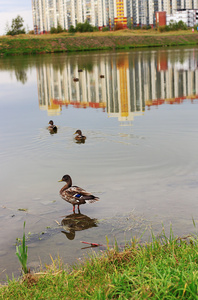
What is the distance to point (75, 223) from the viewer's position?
702 centimetres

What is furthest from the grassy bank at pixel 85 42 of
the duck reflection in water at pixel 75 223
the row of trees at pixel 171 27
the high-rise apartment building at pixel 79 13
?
the duck reflection in water at pixel 75 223

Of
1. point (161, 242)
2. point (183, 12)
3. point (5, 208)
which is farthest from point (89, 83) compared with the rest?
point (183, 12)

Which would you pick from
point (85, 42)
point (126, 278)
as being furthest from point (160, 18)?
point (126, 278)

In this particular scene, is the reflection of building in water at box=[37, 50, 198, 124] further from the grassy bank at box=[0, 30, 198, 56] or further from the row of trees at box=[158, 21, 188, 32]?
the row of trees at box=[158, 21, 188, 32]

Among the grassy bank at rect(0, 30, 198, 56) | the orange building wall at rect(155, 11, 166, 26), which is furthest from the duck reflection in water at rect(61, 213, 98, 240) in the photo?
the orange building wall at rect(155, 11, 166, 26)

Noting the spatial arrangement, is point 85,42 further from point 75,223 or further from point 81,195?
point 75,223

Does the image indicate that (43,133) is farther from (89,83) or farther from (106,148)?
(89,83)

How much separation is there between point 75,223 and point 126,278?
277 centimetres

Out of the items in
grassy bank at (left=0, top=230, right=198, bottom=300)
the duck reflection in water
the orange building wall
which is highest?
the orange building wall

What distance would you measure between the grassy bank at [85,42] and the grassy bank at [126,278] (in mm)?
77590

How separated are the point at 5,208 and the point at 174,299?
445 centimetres

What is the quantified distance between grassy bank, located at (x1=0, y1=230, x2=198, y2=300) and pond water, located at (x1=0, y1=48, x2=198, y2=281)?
67 cm

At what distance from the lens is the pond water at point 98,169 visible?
259 inches

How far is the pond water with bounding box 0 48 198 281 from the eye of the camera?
21.6ft
